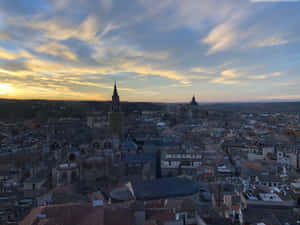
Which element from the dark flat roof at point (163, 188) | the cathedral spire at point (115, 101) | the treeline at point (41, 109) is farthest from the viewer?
the treeline at point (41, 109)

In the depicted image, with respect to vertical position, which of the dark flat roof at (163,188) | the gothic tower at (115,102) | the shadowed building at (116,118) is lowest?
the dark flat roof at (163,188)

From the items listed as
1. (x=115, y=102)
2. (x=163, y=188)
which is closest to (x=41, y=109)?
(x=115, y=102)

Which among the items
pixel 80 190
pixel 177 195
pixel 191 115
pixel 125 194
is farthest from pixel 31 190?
pixel 191 115

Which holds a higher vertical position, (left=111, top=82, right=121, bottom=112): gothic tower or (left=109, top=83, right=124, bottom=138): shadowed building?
(left=111, top=82, right=121, bottom=112): gothic tower

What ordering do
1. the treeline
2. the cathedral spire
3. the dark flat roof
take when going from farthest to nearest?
the treeline
the cathedral spire
the dark flat roof

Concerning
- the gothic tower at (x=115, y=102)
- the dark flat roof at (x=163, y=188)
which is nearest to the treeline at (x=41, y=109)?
the gothic tower at (x=115, y=102)

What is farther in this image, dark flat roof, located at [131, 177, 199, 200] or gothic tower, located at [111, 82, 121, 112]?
gothic tower, located at [111, 82, 121, 112]

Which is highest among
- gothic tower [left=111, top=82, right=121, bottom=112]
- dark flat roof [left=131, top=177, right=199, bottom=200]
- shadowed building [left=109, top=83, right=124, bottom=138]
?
gothic tower [left=111, top=82, right=121, bottom=112]

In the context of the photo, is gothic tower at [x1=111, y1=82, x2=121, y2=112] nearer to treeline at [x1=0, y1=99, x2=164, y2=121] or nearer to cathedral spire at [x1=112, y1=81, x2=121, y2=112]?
cathedral spire at [x1=112, y1=81, x2=121, y2=112]

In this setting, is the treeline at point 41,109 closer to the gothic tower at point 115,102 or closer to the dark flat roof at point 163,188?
the gothic tower at point 115,102

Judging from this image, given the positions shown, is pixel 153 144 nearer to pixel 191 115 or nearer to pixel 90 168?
pixel 90 168

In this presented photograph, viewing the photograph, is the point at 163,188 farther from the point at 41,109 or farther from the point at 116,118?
the point at 41,109

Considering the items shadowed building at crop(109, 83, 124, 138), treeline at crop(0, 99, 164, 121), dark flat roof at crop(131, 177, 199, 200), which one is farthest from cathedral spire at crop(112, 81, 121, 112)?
treeline at crop(0, 99, 164, 121)
